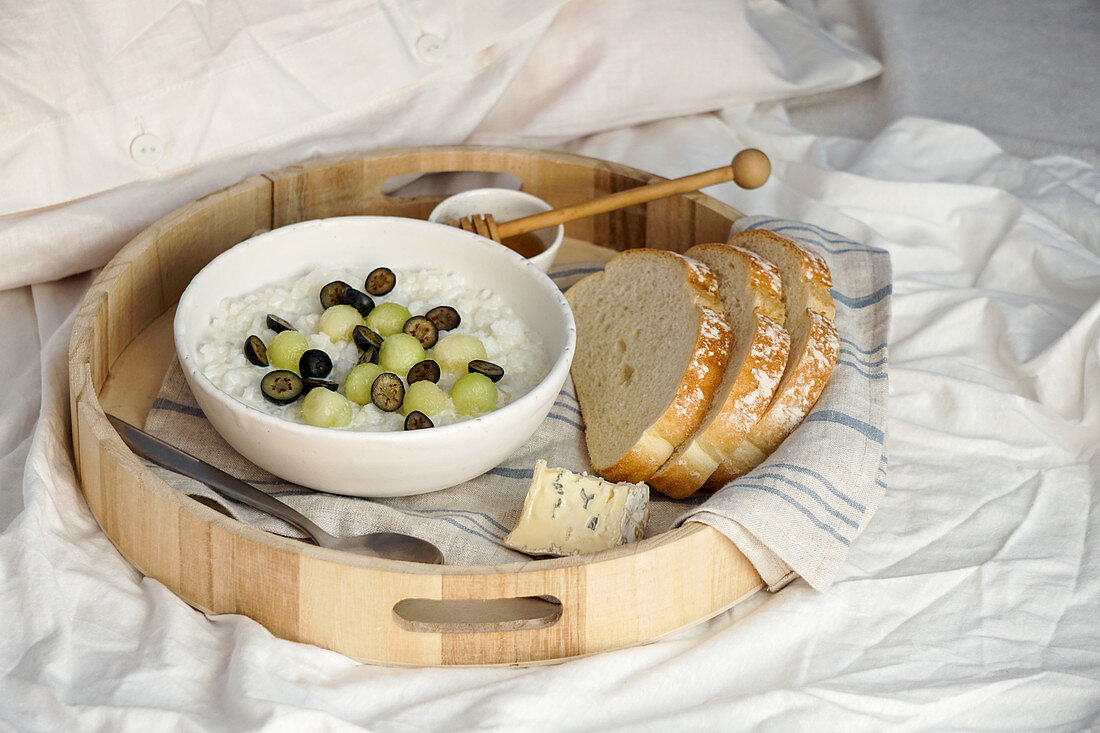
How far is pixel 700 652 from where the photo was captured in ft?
4.12

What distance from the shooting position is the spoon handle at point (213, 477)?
1271 mm

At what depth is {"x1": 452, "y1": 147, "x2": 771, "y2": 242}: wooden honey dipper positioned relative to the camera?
1.80 m

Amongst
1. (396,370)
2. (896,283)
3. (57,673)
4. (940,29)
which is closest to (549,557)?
(396,370)

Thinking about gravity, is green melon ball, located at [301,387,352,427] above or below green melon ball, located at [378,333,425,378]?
below

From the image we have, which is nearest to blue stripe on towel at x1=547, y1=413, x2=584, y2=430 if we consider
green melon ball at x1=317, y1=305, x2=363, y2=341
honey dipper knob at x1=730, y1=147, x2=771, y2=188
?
green melon ball at x1=317, y1=305, x2=363, y2=341

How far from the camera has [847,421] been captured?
139cm

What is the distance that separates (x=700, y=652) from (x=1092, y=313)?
0.97 meters

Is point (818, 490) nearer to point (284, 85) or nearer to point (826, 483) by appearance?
point (826, 483)

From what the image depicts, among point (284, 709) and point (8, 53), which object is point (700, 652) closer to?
point (284, 709)

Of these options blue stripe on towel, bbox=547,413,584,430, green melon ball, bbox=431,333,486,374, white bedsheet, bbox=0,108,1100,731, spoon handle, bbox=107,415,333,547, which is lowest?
white bedsheet, bbox=0,108,1100,731

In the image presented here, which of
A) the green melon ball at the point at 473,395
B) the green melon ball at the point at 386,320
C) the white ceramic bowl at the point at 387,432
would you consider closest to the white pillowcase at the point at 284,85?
the white ceramic bowl at the point at 387,432

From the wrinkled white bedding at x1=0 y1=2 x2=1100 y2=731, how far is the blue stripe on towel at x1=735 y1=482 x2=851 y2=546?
0.31 ft

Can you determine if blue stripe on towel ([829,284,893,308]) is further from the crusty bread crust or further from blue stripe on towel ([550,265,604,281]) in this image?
blue stripe on towel ([550,265,604,281])

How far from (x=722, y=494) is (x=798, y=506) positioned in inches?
3.6
